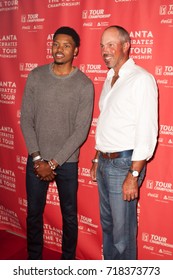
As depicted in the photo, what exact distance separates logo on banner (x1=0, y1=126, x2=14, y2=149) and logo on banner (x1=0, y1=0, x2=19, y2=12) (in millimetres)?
1133

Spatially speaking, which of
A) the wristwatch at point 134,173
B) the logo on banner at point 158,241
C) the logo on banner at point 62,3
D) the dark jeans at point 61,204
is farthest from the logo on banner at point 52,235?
the logo on banner at point 62,3

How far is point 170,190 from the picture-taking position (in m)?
2.46

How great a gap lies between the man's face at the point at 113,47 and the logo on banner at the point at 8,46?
4.07 feet

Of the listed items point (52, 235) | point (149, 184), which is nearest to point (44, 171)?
point (149, 184)

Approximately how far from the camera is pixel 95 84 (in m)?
2.60

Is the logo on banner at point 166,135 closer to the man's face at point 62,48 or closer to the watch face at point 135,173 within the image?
the watch face at point 135,173

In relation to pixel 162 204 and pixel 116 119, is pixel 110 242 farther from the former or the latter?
pixel 116 119

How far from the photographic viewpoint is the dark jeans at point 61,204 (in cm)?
245

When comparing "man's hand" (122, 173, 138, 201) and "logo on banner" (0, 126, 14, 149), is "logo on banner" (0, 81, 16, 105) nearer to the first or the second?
"logo on banner" (0, 126, 14, 149)

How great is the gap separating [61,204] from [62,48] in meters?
1.24

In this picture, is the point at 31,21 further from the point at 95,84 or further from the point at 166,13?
the point at 166,13

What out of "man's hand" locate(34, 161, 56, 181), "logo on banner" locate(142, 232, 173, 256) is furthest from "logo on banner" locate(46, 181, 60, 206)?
"logo on banner" locate(142, 232, 173, 256)
